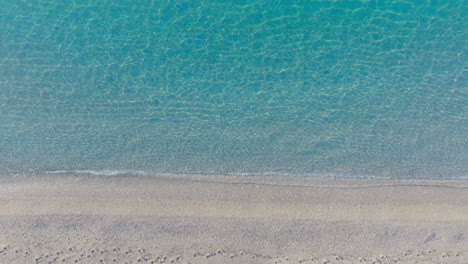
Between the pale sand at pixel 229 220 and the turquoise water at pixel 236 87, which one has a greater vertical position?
the turquoise water at pixel 236 87

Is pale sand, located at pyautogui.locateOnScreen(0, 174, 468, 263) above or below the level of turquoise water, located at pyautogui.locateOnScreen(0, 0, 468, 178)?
below

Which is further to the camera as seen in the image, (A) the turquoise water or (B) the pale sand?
(A) the turquoise water

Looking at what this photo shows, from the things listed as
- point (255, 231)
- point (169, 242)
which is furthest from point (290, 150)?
point (169, 242)

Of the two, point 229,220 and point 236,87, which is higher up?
point 236,87

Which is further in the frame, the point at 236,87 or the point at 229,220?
the point at 236,87

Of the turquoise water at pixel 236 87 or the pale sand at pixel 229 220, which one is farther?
the turquoise water at pixel 236 87
